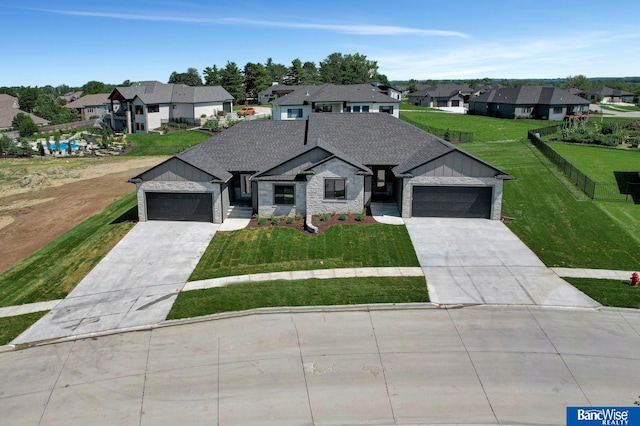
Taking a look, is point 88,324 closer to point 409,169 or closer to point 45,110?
point 409,169

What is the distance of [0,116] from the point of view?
86.8 m

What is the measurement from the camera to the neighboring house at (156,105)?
72688mm

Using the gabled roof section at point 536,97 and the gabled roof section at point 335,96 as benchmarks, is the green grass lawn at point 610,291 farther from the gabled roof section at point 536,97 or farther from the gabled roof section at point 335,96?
the gabled roof section at point 536,97

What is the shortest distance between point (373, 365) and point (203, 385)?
17.7 ft

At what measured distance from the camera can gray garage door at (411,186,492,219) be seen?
30.5 meters

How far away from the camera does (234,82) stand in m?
108

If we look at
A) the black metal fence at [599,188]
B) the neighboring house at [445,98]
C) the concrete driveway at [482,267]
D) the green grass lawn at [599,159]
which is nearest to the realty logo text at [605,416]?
the concrete driveway at [482,267]

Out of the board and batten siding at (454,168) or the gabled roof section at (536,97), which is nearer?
the board and batten siding at (454,168)

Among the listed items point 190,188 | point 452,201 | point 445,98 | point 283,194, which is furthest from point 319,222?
point 445,98

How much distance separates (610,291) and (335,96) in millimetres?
53861

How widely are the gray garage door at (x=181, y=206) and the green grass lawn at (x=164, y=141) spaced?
33918 mm

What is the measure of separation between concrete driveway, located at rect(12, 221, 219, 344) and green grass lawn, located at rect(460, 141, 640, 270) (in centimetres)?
1822

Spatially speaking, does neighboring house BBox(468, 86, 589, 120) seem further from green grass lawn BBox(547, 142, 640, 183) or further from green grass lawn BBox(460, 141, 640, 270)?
green grass lawn BBox(460, 141, 640, 270)

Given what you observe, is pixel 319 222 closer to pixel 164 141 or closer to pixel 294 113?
pixel 294 113
